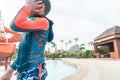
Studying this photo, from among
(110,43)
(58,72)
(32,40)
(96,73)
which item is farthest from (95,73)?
(110,43)

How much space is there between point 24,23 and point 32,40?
0.57 feet

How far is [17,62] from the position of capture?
6.25ft

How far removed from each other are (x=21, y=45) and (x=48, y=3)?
0.36m

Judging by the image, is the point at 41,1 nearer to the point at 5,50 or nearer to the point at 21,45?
the point at 21,45

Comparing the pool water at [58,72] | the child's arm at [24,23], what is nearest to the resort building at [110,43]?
the pool water at [58,72]

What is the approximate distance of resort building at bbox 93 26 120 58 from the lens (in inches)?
1256

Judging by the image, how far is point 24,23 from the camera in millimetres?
1761

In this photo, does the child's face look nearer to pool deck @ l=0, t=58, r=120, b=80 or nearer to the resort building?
pool deck @ l=0, t=58, r=120, b=80

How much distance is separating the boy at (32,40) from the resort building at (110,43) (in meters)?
29.8

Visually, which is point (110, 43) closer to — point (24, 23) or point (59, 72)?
point (59, 72)

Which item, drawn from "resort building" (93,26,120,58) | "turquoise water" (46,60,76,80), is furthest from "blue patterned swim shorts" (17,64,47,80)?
"resort building" (93,26,120,58)

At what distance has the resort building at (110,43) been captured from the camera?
31.9 metres

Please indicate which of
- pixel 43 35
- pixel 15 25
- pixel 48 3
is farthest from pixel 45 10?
pixel 15 25

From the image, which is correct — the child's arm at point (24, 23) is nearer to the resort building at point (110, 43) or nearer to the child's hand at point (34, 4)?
the child's hand at point (34, 4)
